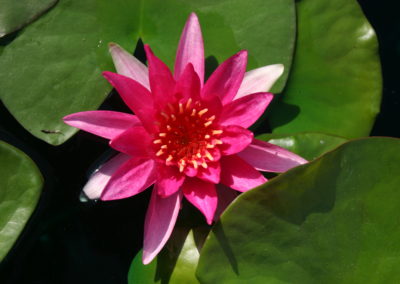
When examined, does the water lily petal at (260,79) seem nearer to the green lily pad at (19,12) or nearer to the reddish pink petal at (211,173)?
the reddish pink petal at (211,173)

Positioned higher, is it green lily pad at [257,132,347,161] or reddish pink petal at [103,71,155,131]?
reddish pink petal at [103,71,155,131]

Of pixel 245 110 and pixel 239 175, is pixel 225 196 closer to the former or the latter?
pixel 239 175

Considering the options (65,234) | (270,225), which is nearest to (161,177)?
(270,225)

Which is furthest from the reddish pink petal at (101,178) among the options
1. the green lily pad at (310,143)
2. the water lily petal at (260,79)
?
the green lily pad at (310,143)

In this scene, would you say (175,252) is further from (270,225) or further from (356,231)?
(356,231)

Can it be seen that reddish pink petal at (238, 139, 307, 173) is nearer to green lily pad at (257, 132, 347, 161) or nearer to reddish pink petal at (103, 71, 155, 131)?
green lily pad at (257, 132, 347, 161)

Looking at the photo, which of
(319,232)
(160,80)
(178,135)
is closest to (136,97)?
(160,80)

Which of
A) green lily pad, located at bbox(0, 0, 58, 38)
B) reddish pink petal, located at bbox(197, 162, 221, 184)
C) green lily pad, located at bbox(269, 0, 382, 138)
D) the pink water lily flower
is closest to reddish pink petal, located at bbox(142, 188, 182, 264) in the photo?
the pink water lily flower
